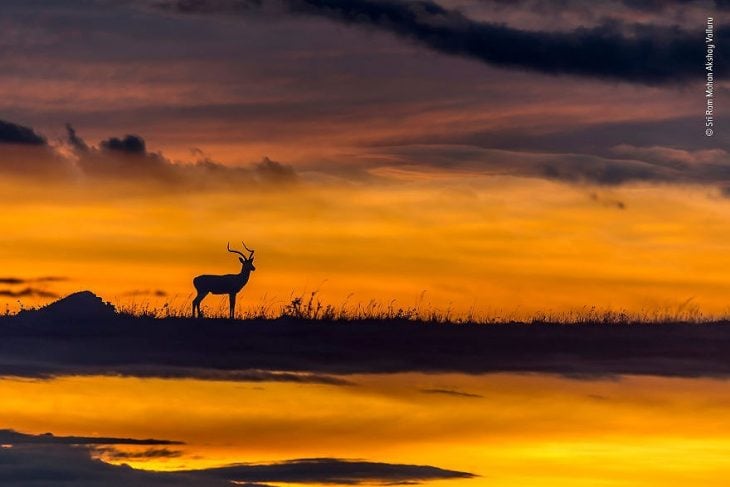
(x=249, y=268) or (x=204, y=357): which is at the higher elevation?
(x=249, y=268)

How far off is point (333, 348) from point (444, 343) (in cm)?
263

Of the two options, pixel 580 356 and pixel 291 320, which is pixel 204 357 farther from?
pixel 580 356

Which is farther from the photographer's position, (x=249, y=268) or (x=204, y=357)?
(x=249, y=268)

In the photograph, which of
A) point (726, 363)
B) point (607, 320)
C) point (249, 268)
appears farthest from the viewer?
point (249, 268)

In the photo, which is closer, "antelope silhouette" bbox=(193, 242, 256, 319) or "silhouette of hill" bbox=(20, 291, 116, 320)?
"silhouette of hill" bbox=(20, 291, 116, 320)

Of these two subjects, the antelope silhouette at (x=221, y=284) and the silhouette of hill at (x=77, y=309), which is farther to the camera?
the antelope silhouette at (x=221, y=284)

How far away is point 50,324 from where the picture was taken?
38.2 metres

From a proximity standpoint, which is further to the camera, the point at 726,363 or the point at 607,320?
the point at 607,320

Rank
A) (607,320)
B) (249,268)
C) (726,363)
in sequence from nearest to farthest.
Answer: (726,363) → (607,320) → (249,268)

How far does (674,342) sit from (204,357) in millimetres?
11126

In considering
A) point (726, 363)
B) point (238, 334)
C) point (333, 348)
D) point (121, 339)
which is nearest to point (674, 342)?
point (726, 363)

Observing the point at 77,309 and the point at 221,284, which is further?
the point at 221,284

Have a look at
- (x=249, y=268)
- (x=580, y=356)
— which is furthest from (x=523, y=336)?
(x=249, y=268)

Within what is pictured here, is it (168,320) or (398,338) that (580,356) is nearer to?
(398,338)
